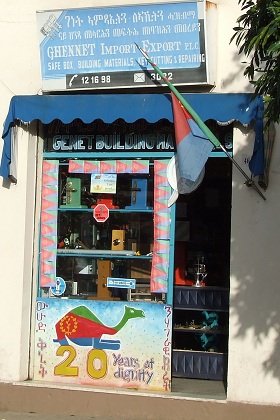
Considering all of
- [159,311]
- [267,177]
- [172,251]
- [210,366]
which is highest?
[267,177]

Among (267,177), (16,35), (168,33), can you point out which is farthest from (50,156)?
(267,177)

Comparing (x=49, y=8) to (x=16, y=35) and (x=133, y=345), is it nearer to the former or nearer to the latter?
(x=16, y=35)

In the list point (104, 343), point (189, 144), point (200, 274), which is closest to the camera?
point (189, 144)

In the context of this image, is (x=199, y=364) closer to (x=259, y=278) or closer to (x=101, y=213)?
(x=259, y=278)

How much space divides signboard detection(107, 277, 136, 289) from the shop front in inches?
0.4

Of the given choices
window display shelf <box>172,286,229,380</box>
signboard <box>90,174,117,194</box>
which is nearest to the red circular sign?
signboard <box>90,174,117,194</box>

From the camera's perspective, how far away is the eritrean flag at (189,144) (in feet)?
23.9

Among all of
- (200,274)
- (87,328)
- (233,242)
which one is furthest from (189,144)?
(87,328)

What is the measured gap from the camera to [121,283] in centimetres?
826

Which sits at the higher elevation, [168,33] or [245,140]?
[168,33]

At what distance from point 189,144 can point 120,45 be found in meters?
1.39

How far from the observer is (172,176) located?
26.4 ft

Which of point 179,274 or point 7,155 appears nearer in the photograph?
point 7,155

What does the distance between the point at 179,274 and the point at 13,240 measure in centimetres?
202
